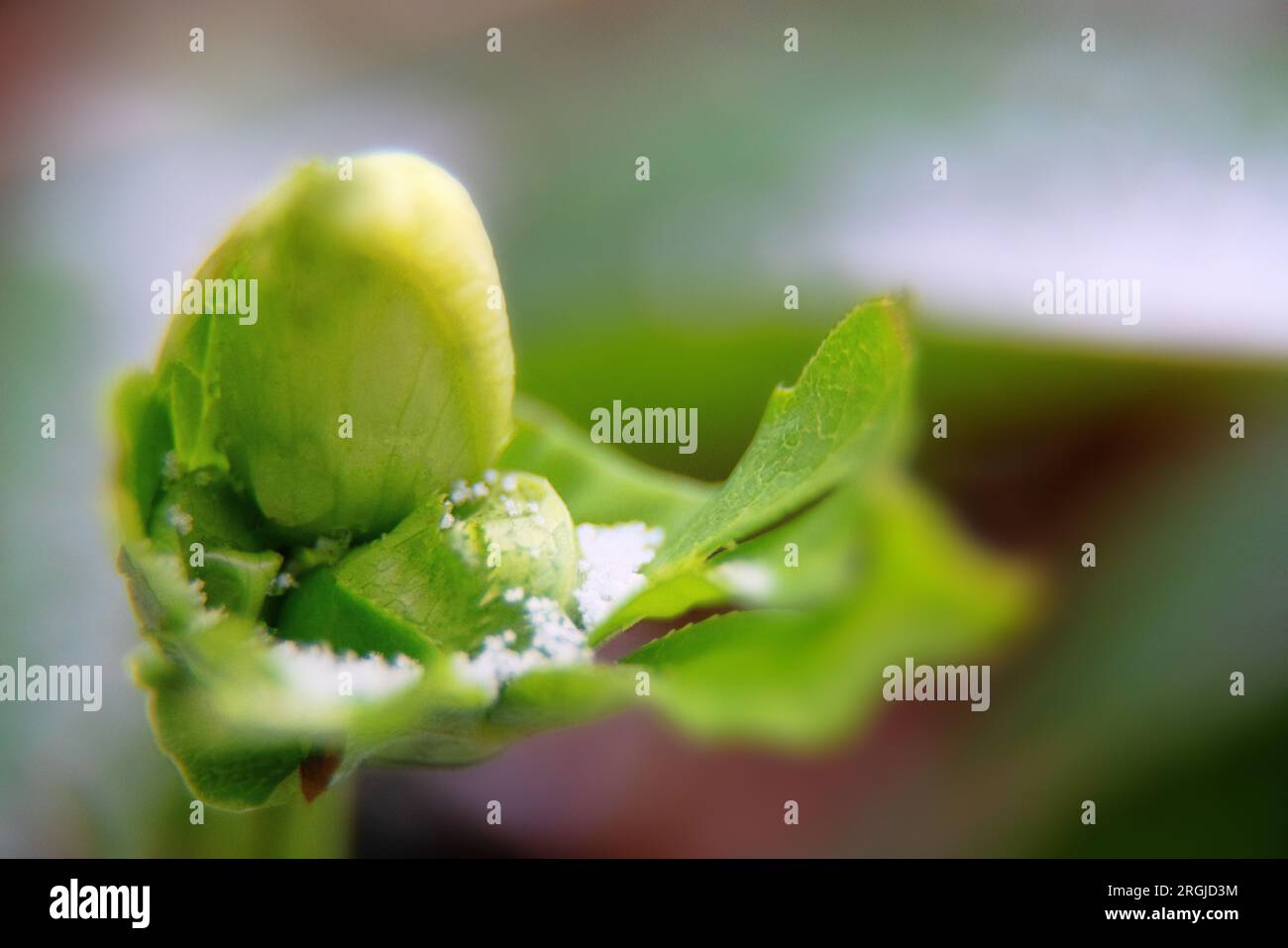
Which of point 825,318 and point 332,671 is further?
point 825,318

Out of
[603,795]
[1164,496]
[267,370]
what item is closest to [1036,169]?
[1164,496]

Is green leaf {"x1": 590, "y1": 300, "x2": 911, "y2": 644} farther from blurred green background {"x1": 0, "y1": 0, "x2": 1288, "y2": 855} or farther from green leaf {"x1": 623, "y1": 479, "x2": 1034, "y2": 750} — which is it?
blurred green background {"x1": 0, "y1": 0, "x2": 1288, "y2": 855}

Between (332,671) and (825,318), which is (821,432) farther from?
(825,318)

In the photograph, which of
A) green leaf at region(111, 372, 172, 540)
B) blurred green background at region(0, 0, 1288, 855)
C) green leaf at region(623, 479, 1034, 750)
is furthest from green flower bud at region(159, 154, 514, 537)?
blurred green background at region(0, 0, 1288, 855)

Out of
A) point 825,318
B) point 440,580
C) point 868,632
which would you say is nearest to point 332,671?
point 440,580

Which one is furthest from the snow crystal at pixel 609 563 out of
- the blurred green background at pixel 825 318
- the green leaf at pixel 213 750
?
the blurred green background at pixel 825 318
